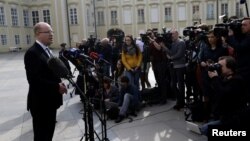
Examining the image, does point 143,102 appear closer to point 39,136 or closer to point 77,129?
point 77,129

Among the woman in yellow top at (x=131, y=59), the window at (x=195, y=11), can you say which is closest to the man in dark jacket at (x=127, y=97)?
the woman in yellow top at (x=131, y=59)

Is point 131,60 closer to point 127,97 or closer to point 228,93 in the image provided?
point 127,97

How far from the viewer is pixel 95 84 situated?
15.7 ft

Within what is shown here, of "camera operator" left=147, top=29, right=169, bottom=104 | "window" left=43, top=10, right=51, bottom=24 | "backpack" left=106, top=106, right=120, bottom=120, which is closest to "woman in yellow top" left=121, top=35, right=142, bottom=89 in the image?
"camera operator" left=147, top=29, right=169, bottom=104

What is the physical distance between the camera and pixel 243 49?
17.4ft

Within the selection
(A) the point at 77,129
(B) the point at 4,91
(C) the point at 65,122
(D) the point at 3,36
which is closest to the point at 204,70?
(A) the point at 77,129

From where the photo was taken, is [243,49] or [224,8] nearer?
[243,49]

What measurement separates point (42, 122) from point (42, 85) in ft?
1.87

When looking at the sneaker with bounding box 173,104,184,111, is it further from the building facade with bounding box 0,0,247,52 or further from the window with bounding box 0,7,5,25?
the window with bounding box 0,7,5,25

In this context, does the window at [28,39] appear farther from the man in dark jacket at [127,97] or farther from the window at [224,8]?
the man in dark jacket at [127,97]

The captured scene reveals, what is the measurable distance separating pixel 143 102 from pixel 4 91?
271 inches

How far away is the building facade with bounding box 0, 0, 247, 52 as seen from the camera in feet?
163

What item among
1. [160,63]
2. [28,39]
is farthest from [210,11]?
[160,63]

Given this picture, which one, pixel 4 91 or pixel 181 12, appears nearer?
pixel 4 91
